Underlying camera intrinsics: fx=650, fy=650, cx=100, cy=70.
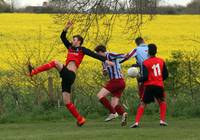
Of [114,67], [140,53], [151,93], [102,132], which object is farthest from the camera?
[140,53]

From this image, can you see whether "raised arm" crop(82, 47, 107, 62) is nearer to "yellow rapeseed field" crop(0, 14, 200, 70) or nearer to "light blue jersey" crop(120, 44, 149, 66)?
"light blue jersey" crop(120, 44, 149, 66)

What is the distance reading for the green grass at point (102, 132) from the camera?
11.4 m

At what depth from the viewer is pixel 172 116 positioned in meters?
17.0

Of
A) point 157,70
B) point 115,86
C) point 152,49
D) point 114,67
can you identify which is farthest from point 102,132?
point 115,86

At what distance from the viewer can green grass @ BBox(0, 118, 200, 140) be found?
11.4 metres

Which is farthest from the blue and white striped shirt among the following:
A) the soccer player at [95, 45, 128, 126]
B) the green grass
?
the green grass

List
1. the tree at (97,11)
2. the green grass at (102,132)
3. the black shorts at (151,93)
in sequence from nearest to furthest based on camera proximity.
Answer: the green grass at (102,132), the black shorts at (151,93), the tree at (97,11)

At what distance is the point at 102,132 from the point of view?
40.3 feet

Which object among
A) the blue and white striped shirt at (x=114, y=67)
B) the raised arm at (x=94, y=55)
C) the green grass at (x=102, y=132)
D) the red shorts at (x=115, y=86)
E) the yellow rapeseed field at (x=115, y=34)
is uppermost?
the raised arm at (x=94, y=55)

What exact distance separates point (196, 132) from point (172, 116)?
188 inches

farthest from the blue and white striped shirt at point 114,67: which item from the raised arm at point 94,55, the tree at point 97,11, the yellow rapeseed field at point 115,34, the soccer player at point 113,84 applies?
the yellow rapeseed field at point 115,34

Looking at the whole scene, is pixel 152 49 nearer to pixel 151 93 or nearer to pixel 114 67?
pixel 151 93

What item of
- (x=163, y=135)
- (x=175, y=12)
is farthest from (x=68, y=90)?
(x=175, y=12)

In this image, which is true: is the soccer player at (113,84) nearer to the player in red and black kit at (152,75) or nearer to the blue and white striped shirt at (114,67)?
the blue and white striped shirt at (114,67)
